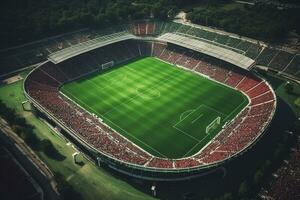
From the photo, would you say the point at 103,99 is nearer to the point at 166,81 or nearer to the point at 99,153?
the point at 166,81

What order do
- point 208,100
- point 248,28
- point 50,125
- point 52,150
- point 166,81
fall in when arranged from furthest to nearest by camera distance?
1. point 248,28
2. point 166,81
3. point 208,100
4. point 50,125
5. point 52,150

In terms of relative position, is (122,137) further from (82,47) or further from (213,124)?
(82,47)

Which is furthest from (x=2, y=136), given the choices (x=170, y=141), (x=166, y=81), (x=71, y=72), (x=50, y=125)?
(x=166, y=81)

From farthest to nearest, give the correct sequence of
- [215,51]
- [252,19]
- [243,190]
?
1. [252,19]
2. [215,51]
3. [243,190]

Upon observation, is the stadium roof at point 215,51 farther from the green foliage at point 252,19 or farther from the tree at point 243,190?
the tree at point 243,190

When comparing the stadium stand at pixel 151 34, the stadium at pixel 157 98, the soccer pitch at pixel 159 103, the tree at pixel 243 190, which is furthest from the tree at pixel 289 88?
the tree at pixel 243 190

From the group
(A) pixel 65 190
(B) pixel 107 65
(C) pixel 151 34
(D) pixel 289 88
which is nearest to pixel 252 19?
(C) pixel 151 34
